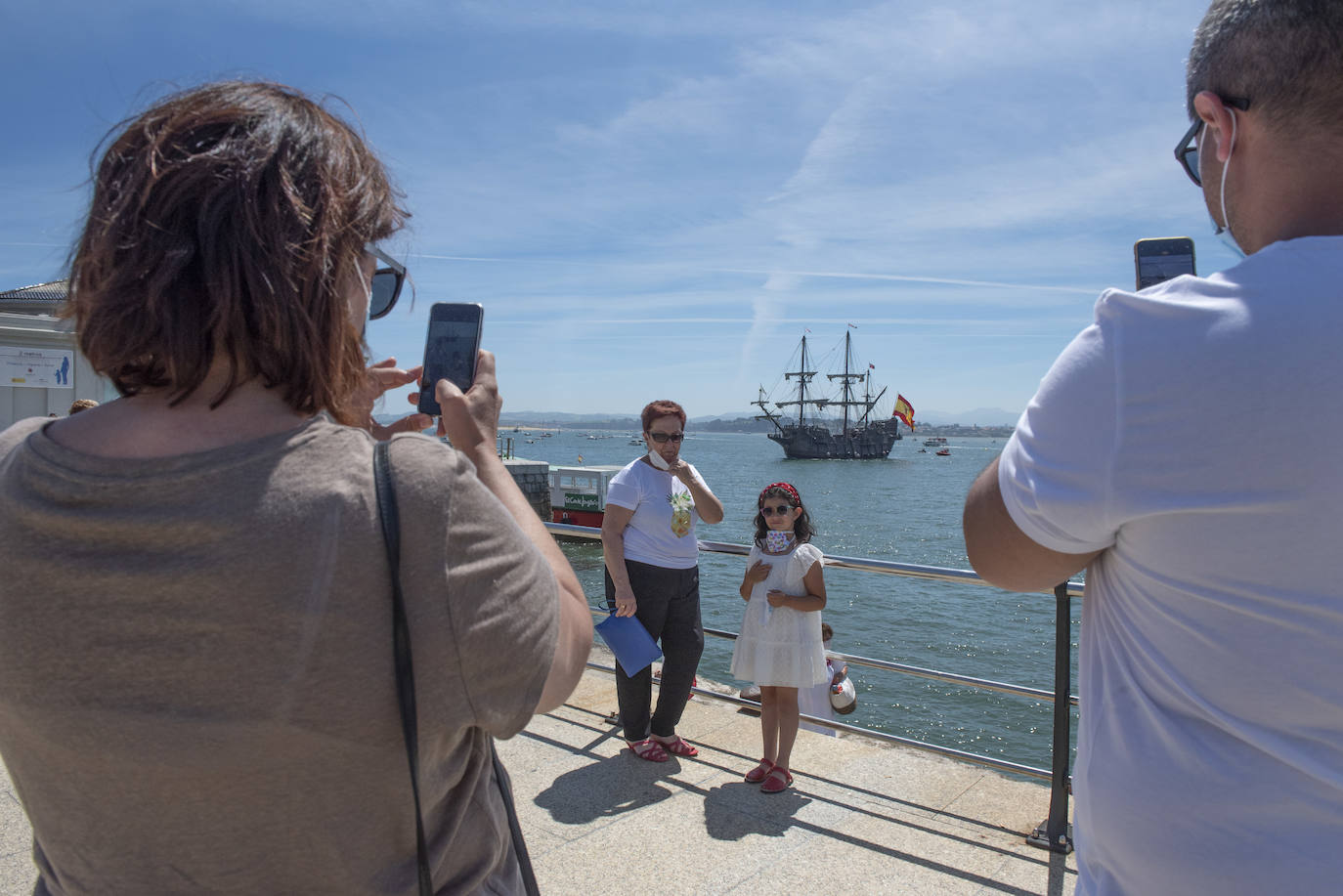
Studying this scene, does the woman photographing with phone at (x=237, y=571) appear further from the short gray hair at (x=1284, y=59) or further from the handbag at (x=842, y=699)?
the handbag at (x=842, y=699)

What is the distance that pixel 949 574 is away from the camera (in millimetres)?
3871

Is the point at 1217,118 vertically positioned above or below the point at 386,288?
above

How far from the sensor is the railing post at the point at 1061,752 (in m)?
3.45

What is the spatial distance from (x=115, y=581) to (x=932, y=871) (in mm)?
3233

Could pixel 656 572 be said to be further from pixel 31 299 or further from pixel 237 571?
pixel 31 299

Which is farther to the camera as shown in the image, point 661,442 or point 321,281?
point 661,442

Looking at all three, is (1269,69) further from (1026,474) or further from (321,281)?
(321,281)

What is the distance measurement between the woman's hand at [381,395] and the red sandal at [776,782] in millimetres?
3116

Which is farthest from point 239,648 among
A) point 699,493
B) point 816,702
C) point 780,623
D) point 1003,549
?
point 816,702

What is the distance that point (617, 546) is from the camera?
486 cm

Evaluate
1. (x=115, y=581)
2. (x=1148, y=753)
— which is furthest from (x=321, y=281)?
(x=1148, y=753)

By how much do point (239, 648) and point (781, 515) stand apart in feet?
12.6

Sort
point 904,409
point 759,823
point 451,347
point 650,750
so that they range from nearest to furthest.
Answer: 1. point 451,347
2. point 759,823
3. point 650,750
4. point 904,409

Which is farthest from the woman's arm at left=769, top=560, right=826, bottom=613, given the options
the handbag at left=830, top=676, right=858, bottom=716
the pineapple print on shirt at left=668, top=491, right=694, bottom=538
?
the handbag at left=830, top=676, right=858, bottom=716
